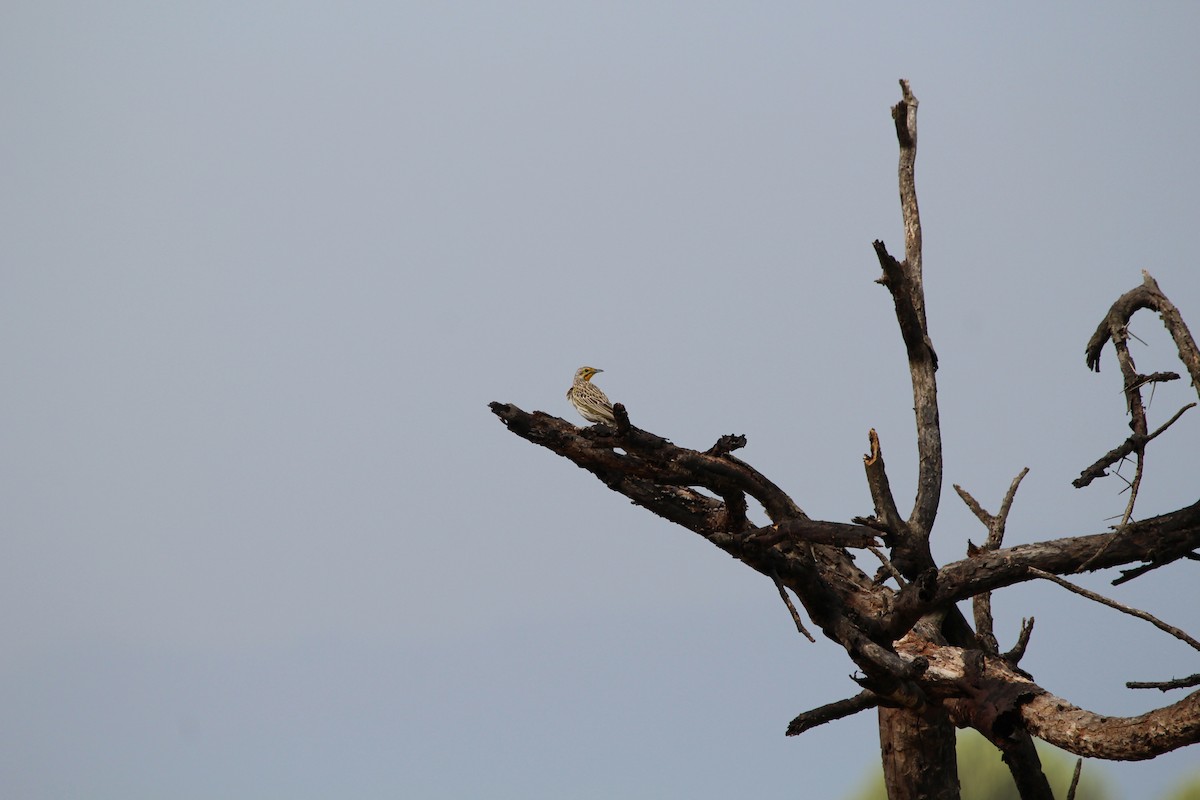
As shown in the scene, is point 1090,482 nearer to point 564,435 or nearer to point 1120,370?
point 1120,370

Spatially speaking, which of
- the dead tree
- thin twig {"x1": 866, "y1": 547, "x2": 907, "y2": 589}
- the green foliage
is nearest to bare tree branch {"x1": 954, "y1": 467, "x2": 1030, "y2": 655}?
the dead tree

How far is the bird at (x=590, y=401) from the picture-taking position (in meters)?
11.3

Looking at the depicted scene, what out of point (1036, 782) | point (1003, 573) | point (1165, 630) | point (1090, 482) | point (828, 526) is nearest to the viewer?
point (1165, 630)

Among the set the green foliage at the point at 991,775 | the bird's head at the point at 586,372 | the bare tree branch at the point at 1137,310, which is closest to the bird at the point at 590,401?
the bird's head at the point at 586,372

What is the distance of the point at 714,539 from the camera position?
32.5 ft

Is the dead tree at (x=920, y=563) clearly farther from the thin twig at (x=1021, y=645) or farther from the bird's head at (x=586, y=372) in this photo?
the bird's head at (x=586, y=372)

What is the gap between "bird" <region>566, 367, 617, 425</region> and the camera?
37.2ft

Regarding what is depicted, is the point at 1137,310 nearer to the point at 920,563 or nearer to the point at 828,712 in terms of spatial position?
the point at 920,563

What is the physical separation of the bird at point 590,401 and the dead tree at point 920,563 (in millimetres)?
1179

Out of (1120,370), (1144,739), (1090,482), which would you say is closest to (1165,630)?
(1144,739)

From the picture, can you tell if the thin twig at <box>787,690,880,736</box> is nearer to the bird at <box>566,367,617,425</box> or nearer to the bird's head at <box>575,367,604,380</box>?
the bird at <box>566,367,617,425</box>

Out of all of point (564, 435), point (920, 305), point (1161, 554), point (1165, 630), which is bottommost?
point (1165, 630)

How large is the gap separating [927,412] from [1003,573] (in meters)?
1.82

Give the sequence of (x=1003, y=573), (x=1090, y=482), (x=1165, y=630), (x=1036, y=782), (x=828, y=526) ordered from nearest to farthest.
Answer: (x=1165, y=630)
(x=828, y=526)
(x=1090, y=482)
(x=1003, y=573)
(x=1036, y=782)
